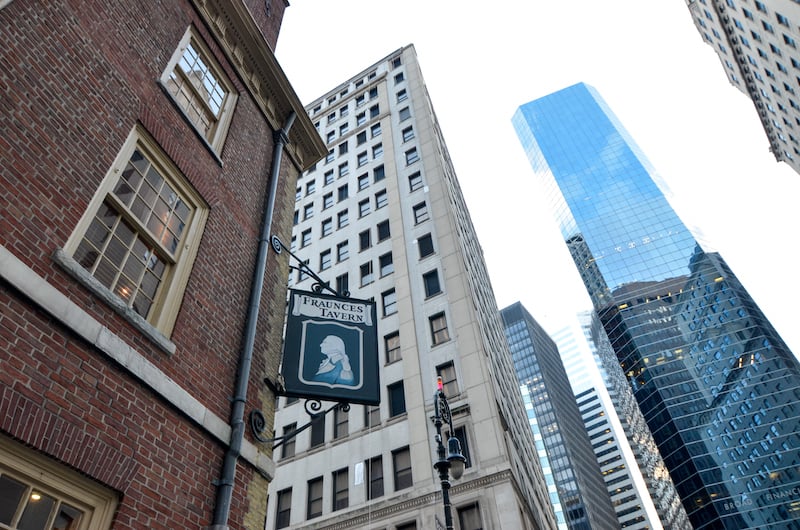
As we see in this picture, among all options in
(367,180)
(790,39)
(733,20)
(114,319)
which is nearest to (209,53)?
(114,319)

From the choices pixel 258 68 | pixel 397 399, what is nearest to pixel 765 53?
pixel 397 399

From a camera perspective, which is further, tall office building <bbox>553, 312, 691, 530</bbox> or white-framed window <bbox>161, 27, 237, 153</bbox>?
tall office building <bbox>553, 312, 691, 530</bbox>

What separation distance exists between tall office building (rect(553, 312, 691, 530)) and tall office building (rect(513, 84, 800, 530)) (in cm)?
2187

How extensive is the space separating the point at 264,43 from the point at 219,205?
480 centimetres

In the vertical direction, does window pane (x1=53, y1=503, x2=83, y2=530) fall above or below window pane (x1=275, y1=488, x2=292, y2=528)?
below

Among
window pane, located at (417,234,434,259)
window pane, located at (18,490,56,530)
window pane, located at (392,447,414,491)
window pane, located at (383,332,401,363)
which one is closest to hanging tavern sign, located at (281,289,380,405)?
window pane, located at (18,490,56,530)

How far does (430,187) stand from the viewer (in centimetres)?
4047

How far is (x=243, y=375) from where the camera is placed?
764 centimetres

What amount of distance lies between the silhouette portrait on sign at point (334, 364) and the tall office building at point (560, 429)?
154 metres

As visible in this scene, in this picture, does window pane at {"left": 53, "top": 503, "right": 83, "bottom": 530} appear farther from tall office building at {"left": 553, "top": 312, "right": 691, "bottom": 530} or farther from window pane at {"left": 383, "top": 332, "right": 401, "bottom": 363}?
tall office building at {"left": 553, "top": 312, "right": 691, "bottom": 530}

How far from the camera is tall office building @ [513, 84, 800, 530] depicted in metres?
95.7

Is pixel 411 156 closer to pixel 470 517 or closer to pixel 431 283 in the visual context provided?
pixel 431 283

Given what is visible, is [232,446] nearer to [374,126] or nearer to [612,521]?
[374,126]

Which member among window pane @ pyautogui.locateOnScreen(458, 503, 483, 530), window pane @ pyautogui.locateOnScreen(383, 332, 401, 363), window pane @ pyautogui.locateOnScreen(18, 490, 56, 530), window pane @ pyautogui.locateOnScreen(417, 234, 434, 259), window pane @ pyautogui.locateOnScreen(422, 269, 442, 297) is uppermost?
window pane @ pyautogui.locateOnScreen(417, 234, 434, 259)
